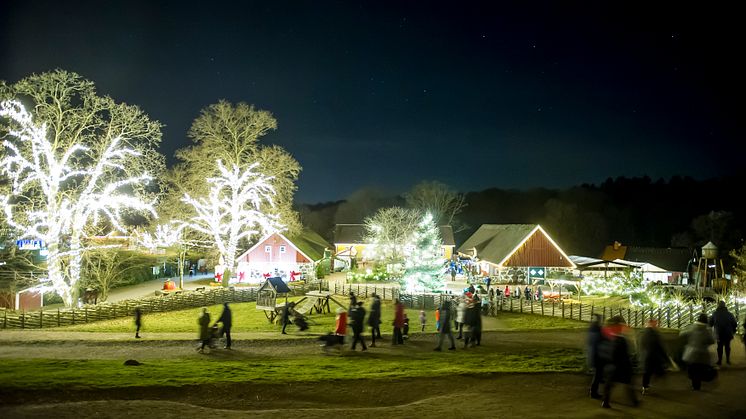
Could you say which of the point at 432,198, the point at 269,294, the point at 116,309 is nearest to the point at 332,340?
the point at 269,294

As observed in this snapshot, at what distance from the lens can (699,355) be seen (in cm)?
1133

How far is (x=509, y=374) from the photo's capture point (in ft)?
43.3

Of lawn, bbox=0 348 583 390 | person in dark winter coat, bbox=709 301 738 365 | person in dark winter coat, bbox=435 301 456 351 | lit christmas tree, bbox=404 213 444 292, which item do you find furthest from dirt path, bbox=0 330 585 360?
lit christmas tree, bbox=404 213 444 292

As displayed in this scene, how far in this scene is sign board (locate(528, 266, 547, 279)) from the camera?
46.3m

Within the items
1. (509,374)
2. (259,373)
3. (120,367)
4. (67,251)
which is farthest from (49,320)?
(509,374)

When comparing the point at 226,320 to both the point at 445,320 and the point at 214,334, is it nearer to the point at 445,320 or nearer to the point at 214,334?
the point at 214,334

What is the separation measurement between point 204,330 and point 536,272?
115 ft

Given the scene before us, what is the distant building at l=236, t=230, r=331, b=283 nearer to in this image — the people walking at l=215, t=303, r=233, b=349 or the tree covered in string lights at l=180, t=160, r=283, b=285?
the tree covered in string lights at l=180, t=160, r=283, b=285

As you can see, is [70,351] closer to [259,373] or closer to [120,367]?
[120,367]

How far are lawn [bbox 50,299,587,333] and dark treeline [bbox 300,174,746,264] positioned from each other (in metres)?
54.7

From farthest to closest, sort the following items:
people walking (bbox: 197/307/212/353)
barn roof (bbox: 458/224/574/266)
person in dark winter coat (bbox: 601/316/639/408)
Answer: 1. barn roof (bbox: 458/224/574/266)
2. people walking (bbox: 197/307/212/353)
3. person in dark winter coat (bbox: 601/316/639/408)

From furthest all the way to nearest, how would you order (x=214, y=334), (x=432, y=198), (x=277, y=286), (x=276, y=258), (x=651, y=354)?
(x=432, y=198)
(x=276, y=258)
(x=277, y=286)
(x=214, y=334)
(x=651, y=354)

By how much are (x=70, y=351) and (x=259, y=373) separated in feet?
24.9

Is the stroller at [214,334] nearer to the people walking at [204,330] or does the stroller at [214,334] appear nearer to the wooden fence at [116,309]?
the people walking at [204,330]
